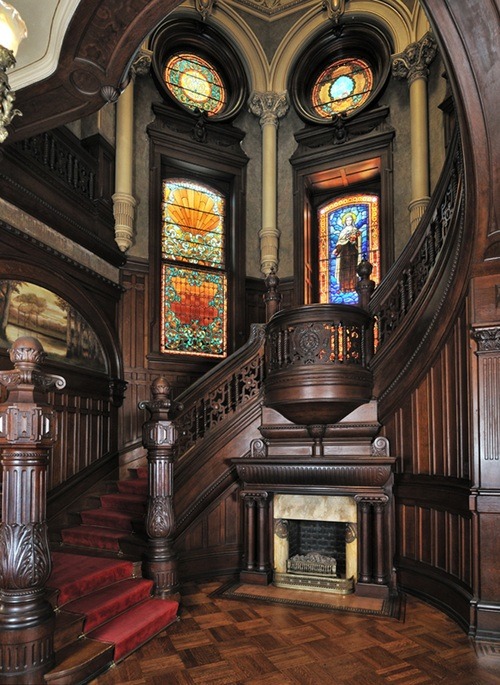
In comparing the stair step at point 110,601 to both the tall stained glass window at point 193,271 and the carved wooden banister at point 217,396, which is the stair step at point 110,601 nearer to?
the carved wooden banister at point 217,396

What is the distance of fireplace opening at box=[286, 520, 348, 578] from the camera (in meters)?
5.45

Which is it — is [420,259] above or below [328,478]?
above

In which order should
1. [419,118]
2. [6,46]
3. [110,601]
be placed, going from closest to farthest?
[6,46]
[110,601]
[419,118]

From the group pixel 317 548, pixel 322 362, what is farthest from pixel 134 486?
pixel 322 362

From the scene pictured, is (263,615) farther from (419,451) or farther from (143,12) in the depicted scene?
(143,12)

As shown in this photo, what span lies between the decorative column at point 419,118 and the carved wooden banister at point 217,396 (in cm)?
308

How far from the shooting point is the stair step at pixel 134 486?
638cm

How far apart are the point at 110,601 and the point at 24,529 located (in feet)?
4.08

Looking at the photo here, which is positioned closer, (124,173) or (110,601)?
(110,601)

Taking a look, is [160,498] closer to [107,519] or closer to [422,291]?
[107,519]

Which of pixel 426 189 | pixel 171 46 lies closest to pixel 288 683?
pixel 426 189

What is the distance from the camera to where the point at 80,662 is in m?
3.43

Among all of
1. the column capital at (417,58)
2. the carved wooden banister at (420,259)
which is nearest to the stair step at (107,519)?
the carved wooden banister at (420,259)

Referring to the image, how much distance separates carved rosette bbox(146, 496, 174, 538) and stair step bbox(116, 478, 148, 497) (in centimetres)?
149
